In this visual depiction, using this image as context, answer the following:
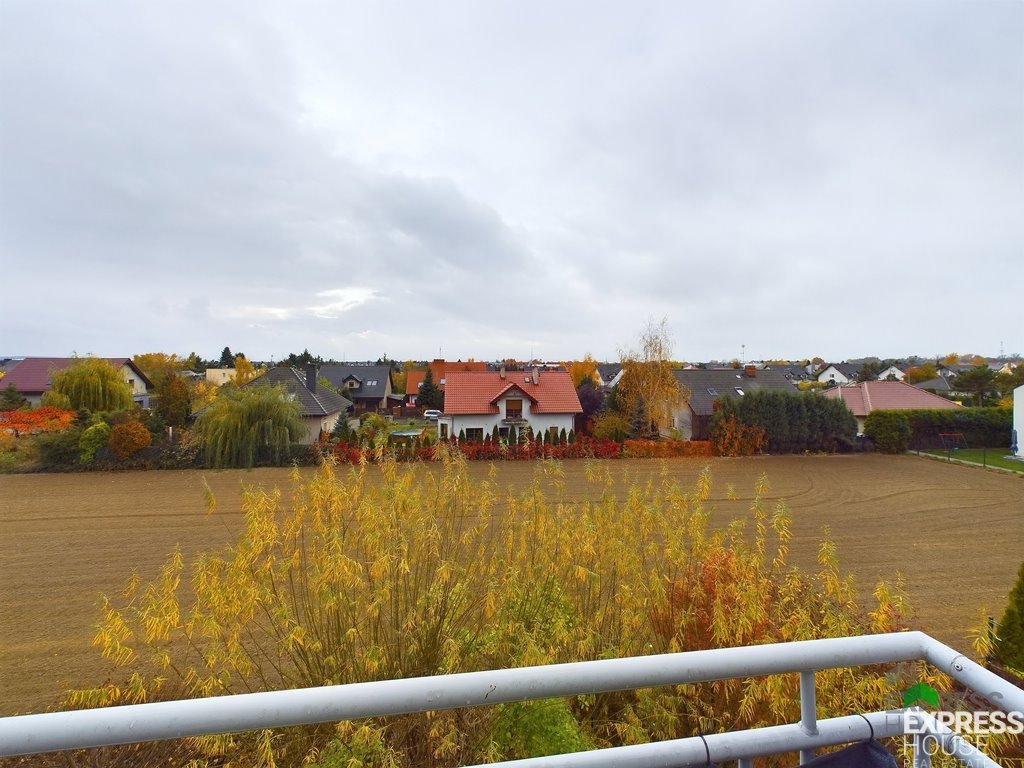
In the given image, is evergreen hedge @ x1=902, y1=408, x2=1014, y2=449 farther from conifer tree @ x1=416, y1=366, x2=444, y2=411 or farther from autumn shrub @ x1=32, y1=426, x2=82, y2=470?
autumn shrub @ x1=32, y1=426, x2=82, y2=470

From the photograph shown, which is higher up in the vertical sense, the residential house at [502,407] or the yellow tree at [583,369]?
the yellow tree at [583,369]

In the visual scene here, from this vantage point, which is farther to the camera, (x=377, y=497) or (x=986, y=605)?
(x=986, y=605)

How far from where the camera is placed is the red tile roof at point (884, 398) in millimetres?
28986

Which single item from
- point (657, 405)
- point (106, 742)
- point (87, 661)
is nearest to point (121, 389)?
point (87, 661)

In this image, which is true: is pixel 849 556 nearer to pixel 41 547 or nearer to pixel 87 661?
pixel 87 661

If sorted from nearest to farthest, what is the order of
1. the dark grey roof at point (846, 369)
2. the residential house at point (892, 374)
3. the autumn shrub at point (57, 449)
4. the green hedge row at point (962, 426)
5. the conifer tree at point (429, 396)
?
the autumn shrub at point (57, 449) < the green hedge row at point (962, 426) < the conifer tree at point (429, 396) < the residential house at point (892, 374) < the dark grey roof at point (846, 369)

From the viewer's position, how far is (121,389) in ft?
88.5

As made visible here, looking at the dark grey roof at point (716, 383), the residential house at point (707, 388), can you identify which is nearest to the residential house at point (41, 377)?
the residential house at point (707, 388)

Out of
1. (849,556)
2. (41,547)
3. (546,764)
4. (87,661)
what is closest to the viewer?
(546,764)

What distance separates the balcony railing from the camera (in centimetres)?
94

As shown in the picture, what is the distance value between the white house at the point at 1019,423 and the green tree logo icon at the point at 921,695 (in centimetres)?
3182

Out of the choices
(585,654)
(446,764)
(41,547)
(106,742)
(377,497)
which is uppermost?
(106,742)

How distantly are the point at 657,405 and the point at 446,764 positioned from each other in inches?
1022

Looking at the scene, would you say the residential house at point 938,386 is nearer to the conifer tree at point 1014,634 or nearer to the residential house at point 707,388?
the residential house at point 707,388
